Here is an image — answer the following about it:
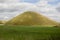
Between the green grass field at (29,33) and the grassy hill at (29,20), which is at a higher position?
the grassy hill at (29,20)

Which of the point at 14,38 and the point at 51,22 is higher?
the point at 51,22

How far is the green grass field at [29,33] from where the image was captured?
17.8 feet

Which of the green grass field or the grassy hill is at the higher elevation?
the grassy hill

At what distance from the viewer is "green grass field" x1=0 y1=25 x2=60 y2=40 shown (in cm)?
541

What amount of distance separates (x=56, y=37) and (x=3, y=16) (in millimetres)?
1620

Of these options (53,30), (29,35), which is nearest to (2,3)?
(29,35)

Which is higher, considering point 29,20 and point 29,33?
point 29,20

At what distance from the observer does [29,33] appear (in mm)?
5445

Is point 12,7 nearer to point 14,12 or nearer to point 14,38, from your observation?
Answer: point 14,12

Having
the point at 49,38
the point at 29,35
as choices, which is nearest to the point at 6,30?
the point at 29,35

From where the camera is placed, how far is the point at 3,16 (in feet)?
18.3

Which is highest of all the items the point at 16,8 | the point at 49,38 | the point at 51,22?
the point at 16,8

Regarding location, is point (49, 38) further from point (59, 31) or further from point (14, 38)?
point (14, 38)

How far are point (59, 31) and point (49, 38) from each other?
34cm
